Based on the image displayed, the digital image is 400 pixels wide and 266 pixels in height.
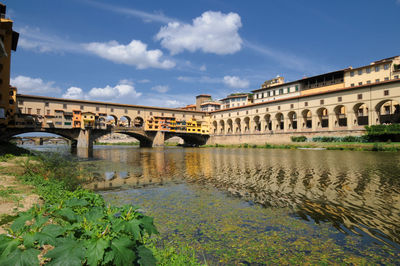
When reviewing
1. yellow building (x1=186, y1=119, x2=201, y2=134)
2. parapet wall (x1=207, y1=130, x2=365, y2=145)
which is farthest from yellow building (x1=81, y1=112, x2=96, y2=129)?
parapet wall (x1=207, y1=130, x2=365, y2=145)

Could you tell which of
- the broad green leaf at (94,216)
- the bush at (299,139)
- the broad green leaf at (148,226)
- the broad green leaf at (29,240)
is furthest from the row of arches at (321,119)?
the broad green leaf at (29,240)

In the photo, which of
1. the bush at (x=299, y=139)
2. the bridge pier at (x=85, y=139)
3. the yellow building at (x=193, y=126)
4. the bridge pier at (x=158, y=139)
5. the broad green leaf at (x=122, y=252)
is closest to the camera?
the broad green leaf at (x=122, y=252)

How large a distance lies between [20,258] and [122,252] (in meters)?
0.86

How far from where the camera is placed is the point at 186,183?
12172 millimetres

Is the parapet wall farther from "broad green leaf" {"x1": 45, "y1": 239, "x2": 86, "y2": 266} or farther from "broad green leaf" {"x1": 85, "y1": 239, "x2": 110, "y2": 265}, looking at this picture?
"broad green leaf" {"x1": 45, "y1": 239, "x2": 86, "y2": 266}

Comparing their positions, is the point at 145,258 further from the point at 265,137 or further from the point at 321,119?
the point at 265,137

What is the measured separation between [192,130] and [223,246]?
76746 millimetres

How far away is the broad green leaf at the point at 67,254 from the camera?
2111mm

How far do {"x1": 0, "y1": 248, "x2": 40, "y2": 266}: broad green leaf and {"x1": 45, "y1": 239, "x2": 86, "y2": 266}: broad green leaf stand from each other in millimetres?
112

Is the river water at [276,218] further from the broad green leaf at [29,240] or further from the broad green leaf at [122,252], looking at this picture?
the broad green leaf at [29,240]

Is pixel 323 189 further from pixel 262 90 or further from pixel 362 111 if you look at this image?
pixel 262 90

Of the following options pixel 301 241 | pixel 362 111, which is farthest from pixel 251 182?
pixel 362 111

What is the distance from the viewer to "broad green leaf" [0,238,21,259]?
2055mm

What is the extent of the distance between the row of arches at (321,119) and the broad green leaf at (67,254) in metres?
56.7
